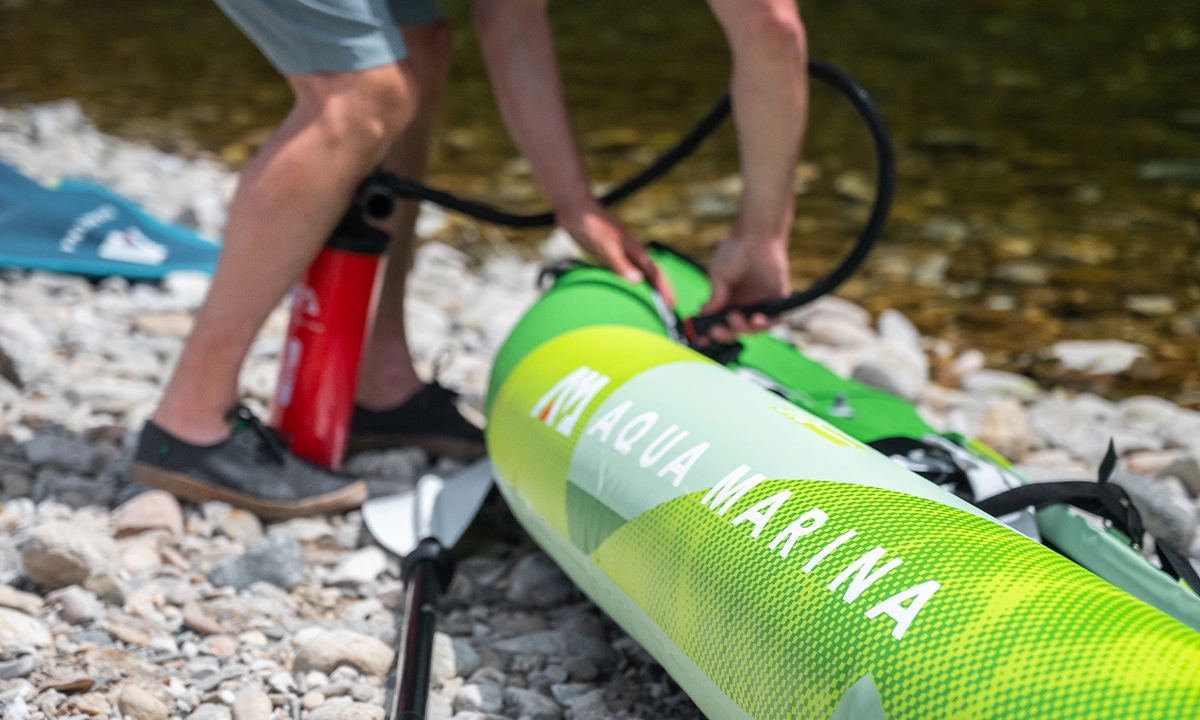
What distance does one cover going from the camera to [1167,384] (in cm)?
338

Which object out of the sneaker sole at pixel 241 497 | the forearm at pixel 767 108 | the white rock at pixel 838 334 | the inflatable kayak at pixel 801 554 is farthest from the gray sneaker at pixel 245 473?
the white rock at pixel 838 334

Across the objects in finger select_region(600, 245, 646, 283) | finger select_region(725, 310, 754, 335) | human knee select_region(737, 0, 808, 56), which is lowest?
finger select_region(725, 310, 754, 335)

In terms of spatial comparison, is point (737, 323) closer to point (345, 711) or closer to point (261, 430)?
point (261, 430)

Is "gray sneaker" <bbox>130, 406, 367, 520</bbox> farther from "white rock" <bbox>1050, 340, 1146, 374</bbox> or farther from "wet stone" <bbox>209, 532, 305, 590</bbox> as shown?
"white rock" <bbox>1050, 340, 1146, 374</bbox>

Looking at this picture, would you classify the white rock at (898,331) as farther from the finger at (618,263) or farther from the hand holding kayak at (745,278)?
the finger at (618,263)

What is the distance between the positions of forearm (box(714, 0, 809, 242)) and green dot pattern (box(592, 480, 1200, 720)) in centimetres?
87

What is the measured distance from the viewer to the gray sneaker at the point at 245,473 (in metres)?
2.11

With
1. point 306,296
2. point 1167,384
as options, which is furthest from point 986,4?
point 306,296

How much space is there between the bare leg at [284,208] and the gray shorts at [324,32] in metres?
0.02

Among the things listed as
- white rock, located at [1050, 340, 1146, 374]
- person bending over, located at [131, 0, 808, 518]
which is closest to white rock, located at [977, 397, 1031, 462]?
person bending over, located at [131, 0, 808, 518]

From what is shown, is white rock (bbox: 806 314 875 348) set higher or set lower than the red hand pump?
lower

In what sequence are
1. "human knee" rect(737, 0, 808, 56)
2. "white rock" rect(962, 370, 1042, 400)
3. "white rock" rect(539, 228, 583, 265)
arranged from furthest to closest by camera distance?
"white rock" rect(539, 228, 583, 265)
"white rock" rect(962, 370, 1042, 400)
"human knee" rect(737, 0, 808, 56)

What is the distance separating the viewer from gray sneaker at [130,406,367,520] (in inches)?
83.2

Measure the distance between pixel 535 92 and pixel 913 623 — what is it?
1387mm
